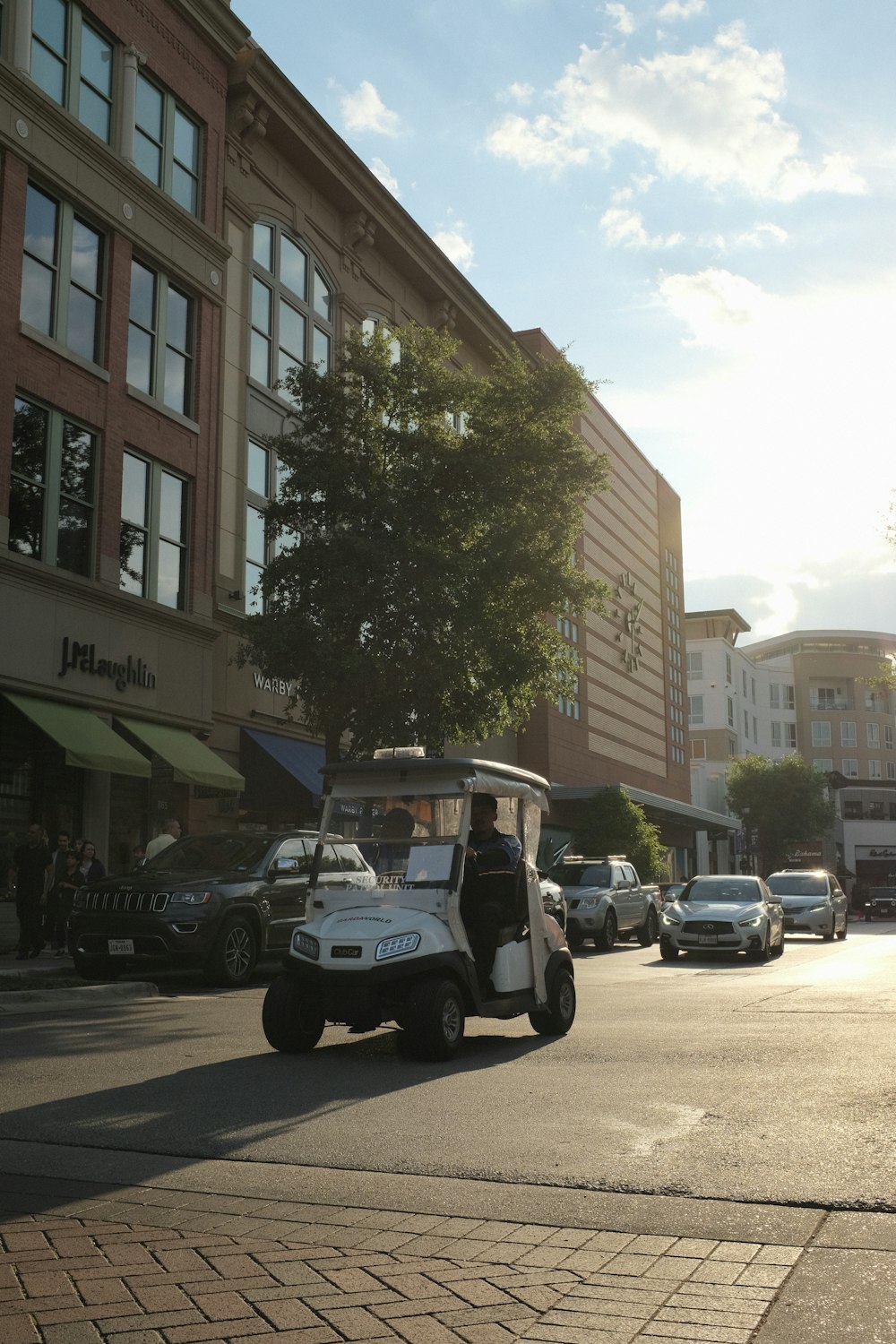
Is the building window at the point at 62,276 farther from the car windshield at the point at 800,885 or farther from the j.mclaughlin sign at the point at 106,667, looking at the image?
the car windshield at the point at 800,885

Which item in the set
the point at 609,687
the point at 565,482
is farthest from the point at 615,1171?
the point at 609,687

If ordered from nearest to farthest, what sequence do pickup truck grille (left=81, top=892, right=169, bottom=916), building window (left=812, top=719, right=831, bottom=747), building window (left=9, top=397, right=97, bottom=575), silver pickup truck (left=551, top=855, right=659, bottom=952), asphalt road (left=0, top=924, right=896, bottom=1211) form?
1. asphalt road (left=0, top=924, right=896, bottom=1211)
2. pickup truck grille (left=81, top=892, right=169, bottom=916)
3. building window (left=9, top=397, right=97, bottom=575)
4. silver pickup truck (left=551, top=855, right=659, bottom=952)
5. building window (left=812, top=719, right=831, bottom=747)

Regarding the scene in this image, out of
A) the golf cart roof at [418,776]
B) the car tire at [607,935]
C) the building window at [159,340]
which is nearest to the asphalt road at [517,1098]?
the golf cart roof at [418,776]

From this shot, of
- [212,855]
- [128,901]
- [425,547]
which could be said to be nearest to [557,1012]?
[128,901]

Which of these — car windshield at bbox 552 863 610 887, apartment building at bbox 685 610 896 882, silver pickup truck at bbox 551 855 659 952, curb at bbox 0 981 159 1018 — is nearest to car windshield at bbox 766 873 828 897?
silver pickup truck at bbox 551 855 659 952

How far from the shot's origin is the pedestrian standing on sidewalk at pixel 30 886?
17.7m

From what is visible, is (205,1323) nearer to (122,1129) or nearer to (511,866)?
(122,1129)

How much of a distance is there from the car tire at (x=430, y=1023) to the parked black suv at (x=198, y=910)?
19.9 feet

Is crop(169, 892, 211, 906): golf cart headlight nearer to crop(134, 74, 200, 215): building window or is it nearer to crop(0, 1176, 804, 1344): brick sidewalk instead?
crop(0, 1176, 804, 1344): brick sidewalk

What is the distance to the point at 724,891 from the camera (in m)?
24.6

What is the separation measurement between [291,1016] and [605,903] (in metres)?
18.3

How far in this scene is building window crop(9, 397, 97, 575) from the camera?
20.9 meters

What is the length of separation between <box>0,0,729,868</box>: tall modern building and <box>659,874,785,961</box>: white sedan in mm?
5613

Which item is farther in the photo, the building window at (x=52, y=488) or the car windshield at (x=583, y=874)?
the car windshield at (x=583, y=874)
